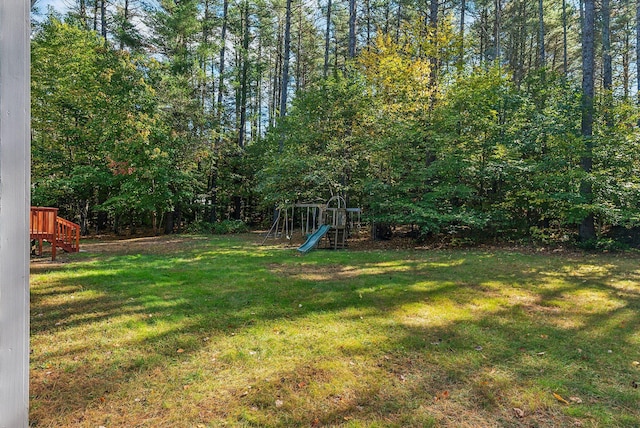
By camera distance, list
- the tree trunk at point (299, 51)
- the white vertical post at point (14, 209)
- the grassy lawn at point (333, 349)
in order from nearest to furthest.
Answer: the white vertical post at point (14, 209) < the grassy lawn at point (333, 349) < the tree trunk at point (299, 51)

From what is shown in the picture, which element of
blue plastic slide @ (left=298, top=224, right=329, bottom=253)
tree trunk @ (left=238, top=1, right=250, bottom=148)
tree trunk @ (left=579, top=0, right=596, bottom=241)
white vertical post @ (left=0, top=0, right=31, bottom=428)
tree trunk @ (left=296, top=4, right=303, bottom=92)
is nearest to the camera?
white vertical post @ (left=0, top=0, right=31, bottom=428)

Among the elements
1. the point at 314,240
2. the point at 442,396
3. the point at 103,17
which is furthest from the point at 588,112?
the point at 103,17

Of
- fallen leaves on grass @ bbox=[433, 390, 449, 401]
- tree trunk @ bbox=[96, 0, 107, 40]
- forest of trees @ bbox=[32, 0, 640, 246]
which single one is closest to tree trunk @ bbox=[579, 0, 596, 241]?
forest of trees @ bbox=[32, 0, 640, 246]

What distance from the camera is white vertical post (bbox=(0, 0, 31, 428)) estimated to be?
103 cm

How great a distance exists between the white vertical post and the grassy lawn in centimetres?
143

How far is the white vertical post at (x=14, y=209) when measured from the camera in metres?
1.03

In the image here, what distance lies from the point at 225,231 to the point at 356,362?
44.1ft

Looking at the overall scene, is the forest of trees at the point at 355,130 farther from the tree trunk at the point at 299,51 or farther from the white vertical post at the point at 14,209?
the white vertical post at the point at 14,209

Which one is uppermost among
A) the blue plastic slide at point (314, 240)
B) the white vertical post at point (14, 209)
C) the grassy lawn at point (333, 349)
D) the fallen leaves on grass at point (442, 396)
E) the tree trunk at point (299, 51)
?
the tree trunk at point (299, 51)

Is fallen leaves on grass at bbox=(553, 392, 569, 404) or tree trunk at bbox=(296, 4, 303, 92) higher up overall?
tree trunk at bbox=(296, 4, 303, 92)

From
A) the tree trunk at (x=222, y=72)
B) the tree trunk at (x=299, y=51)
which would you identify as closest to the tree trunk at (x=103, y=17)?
the tree trunk at (x=222, y=72)

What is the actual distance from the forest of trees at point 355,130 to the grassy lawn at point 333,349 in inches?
163

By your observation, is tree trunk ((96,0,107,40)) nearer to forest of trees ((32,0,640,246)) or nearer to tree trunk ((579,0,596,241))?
forest of trees ((32,0,640,246))

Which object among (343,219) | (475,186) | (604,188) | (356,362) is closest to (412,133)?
(475,186)
